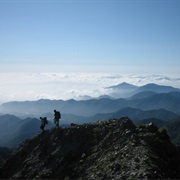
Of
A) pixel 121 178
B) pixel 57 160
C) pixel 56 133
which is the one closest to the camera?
pixel 121 178

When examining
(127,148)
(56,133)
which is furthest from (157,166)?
(56,133)

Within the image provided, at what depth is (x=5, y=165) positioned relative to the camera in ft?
160

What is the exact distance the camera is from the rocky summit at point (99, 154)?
27.1 m

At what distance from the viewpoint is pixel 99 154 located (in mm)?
34250

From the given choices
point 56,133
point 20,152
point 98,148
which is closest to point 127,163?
point 98,148

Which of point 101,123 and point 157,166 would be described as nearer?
point 157,166

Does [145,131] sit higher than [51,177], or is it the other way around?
[145,131]

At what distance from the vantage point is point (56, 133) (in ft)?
152

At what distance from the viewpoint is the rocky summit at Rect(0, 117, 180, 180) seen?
27.1m

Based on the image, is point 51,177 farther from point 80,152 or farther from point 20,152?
point 20,152

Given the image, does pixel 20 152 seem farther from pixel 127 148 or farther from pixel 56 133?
pixel 127 148

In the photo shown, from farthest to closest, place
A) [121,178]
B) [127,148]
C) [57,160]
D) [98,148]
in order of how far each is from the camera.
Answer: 1. [57,160]
2. [98,148]
3. [127,148]
4. [121,178]

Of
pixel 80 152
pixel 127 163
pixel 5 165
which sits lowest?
pixel 5 165

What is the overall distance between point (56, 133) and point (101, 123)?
320 inches
